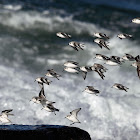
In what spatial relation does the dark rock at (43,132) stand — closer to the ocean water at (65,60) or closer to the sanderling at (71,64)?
the sanderling at (71,64)

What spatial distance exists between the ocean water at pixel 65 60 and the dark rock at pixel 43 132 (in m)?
3.39

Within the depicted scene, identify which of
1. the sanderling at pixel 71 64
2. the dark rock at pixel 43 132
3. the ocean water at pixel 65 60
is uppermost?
the sanderling at pixel 71 64

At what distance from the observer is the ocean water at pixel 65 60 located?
10.9 metres

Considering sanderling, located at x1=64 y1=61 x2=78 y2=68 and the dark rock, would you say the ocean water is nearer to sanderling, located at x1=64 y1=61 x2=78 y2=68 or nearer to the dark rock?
sanderling, located at x1=64 y1=61 x2=78 y2=68

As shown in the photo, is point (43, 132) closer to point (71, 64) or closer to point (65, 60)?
point (71, 64)

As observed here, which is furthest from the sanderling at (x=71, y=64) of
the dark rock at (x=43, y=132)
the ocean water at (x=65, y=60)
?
the ocean water at (x=65, y=60)

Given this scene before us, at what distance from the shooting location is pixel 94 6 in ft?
74.9

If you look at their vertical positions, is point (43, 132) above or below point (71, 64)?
below

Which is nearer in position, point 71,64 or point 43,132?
point 43,132

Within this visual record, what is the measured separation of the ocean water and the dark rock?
339 centimetres

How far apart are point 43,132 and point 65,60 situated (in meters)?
9.03

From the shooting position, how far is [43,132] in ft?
20.5

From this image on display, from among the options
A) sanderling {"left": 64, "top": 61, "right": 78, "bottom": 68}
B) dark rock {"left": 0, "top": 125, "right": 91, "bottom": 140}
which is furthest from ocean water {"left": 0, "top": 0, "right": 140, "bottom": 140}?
dark rock {"left": 0, "top": 125, "right": 91, "bottom": 140}

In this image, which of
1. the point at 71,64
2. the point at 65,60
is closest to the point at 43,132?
the point at 71,64
